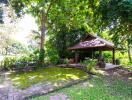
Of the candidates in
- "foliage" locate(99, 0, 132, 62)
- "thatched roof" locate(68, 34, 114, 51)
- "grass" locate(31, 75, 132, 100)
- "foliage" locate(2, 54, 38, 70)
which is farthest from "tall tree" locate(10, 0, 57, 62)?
"grass" locate(31, 75, 132, 100)

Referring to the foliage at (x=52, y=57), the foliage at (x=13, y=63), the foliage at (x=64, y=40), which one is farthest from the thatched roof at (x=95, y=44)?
the foliage at (x=13, y=63)

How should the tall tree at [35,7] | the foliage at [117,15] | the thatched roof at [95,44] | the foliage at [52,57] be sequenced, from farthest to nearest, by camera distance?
the foliage at [52,57] < the thatched roof at [95,44] < the tall tree at [35,7] < the foliage at [117,15]

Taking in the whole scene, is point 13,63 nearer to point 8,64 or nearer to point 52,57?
point 8,64

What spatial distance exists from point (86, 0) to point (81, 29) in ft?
30.8

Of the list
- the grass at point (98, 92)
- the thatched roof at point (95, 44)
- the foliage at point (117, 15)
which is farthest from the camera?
the thatched roof at point (95, 44)

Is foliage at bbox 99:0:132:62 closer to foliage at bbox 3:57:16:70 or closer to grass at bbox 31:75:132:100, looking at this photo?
grass at bbox 31:75:132:100

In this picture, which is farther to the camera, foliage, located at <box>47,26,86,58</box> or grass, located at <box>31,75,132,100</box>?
foliage, located at <box>47,26,86,58</box>

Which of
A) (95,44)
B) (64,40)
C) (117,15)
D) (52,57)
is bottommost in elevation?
(52,57)

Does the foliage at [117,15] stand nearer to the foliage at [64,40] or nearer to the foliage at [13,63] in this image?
the foliage at [13,63]

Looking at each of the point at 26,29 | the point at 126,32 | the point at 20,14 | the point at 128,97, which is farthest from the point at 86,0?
the point at 26,29

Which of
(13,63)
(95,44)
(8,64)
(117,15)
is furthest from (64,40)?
(117,15)

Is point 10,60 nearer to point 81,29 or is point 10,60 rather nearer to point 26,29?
point 81,29

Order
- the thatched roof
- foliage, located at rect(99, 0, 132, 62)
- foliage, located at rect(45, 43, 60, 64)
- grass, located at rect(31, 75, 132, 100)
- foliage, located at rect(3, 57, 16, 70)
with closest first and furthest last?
grass, located at rect(31, 75, 132, 100)
foliage, located at rect(99, 0, 132, 62)
foliage, located at rect(3, 57, 16, 70)
the thatched roof
foliage, located at rect(45, 43, 60, 64)

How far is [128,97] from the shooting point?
12.8 metres
